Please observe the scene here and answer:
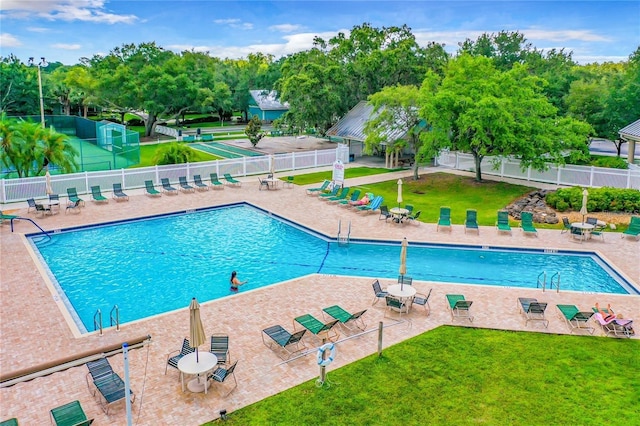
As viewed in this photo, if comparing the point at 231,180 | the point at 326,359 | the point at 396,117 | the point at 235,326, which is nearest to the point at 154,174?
the point at 231,180

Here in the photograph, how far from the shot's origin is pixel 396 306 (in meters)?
13.7

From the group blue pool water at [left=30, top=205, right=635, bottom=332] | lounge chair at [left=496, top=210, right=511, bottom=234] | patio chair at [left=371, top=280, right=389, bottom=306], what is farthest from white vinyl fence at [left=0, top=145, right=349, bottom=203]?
patio chair at [left=371, top=280, right=389, bottom=306]

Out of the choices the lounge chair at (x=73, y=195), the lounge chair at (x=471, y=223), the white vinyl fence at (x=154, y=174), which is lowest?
the lounge chair at (x=471, y=223)

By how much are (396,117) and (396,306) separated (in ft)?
61.7

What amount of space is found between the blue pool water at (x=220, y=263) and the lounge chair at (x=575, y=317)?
3060mm

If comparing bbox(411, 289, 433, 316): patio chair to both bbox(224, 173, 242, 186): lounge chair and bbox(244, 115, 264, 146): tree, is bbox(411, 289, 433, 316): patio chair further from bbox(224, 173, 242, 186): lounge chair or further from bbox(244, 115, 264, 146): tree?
bbox(244, 115, 264, 146): tree

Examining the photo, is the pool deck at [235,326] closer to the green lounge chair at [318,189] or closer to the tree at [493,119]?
the green lounge chair at [318,189]

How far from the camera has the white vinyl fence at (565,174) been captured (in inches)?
1056

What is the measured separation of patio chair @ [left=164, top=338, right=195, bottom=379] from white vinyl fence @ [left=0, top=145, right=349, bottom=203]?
56.6ft

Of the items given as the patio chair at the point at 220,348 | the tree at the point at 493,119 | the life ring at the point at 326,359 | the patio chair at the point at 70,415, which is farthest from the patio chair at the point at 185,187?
the patio chair at the point at 70,415

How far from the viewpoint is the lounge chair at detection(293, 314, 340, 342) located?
12.1 meters

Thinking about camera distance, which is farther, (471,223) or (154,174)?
(154,174)

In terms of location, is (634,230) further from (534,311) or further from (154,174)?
(154,174)

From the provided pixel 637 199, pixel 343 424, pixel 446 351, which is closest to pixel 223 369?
pixel 343 424
